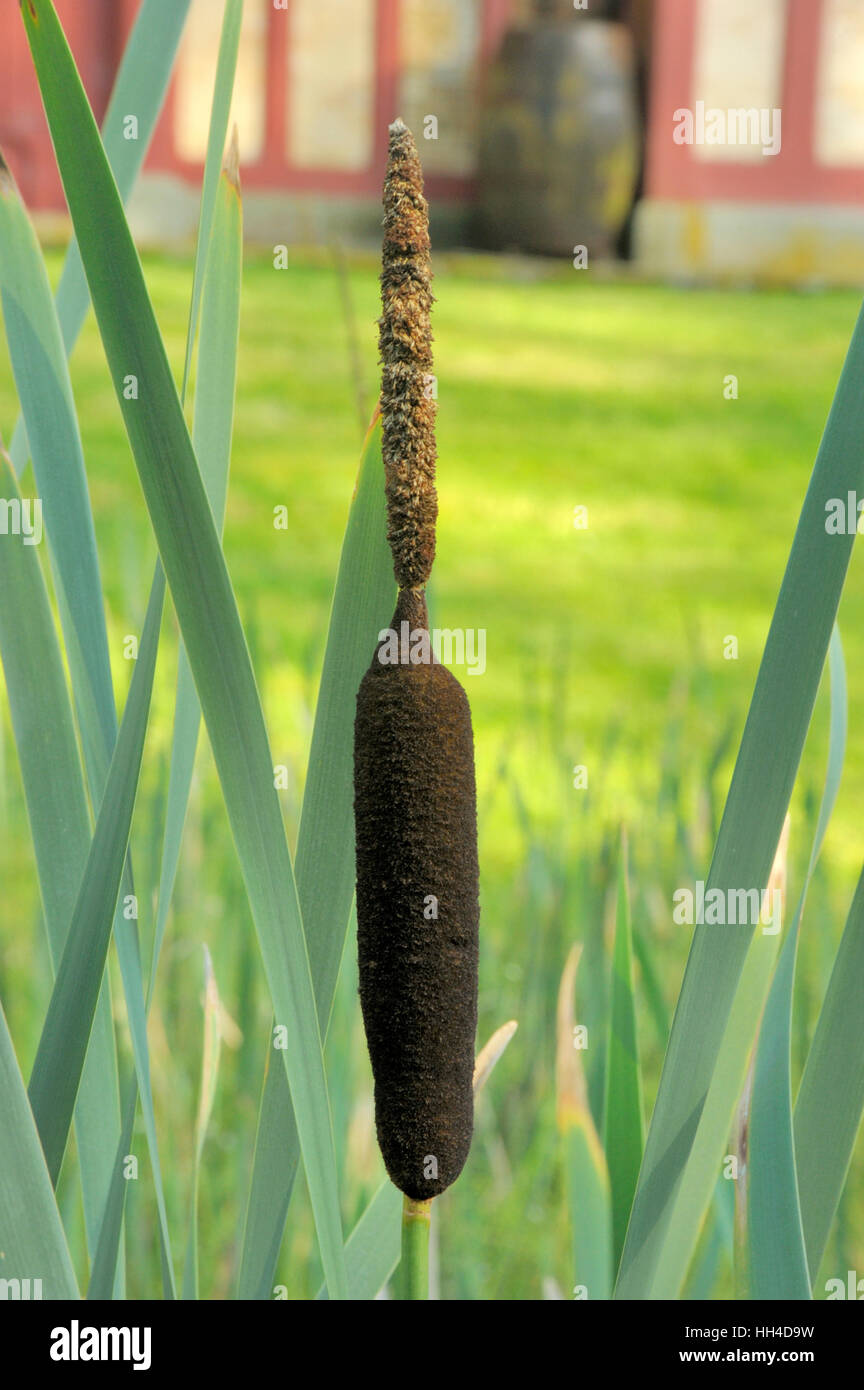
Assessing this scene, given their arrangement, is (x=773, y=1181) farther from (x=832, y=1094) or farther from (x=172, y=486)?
(x=172, y=486)

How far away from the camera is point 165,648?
6.52 feet

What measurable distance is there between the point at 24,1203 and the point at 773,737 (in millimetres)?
261

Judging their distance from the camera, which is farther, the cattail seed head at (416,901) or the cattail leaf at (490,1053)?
the cattail leaf at (490,1053)

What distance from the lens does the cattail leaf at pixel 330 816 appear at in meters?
0.43

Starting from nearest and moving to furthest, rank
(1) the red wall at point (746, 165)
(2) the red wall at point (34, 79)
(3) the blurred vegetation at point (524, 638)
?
(3) the blurred vegetation at point (524, 638)
(2) the red wall at point (34, 79)
(1) the red wall at point (746, 165)

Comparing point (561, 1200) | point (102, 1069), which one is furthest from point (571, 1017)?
point (561, 1200)

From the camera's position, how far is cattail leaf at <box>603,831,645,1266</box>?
1.76 ft

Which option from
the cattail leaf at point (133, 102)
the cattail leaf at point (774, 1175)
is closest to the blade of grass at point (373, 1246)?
the cattail leaf at point (774, 1175)

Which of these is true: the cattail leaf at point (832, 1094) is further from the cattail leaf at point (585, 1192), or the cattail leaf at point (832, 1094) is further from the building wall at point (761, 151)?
the building wall at point (761, 151)

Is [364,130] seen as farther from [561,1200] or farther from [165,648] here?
[561,1200]

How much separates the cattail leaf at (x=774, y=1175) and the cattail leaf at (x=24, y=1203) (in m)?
0.22

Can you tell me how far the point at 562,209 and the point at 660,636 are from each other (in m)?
4.56

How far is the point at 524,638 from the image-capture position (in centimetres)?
293
